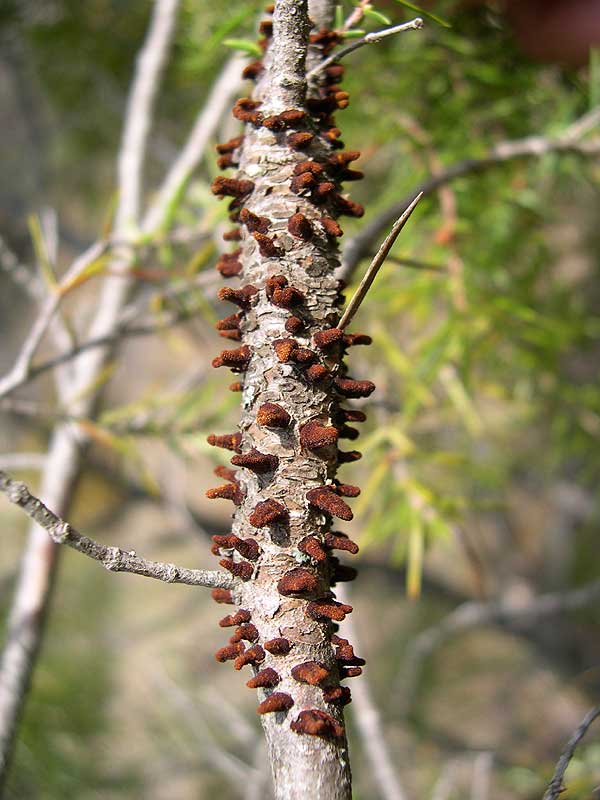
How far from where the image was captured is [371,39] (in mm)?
254

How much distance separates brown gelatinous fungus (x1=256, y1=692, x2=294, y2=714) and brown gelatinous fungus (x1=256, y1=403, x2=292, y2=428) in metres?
0.08

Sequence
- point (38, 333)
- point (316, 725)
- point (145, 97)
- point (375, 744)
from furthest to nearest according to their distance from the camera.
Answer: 1. point (145, 97)
2. point (375, 744)
3. point (38, 333)
4. point (316, 725)

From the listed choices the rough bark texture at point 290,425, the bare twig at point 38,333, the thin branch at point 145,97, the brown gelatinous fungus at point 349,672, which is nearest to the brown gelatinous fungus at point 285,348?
the rough bark texture at point 290,425

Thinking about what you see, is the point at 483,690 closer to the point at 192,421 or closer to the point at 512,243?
the point at 512,243

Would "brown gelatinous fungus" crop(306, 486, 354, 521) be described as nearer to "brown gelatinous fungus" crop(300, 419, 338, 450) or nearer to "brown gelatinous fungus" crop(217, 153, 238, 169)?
"brown gelatinous fungus" crop(300, 419, 338, 450)

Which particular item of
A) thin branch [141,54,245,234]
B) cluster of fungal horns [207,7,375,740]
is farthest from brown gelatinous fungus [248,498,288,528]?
thin branch [141,54,245,234]

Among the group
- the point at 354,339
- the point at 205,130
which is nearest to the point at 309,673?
the point at 354,339

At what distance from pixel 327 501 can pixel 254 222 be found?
0.33 ft

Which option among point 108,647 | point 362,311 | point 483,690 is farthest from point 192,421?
point 483,690

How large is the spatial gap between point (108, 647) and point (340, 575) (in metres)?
1.34

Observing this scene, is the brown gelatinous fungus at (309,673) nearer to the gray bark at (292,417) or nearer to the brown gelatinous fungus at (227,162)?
the gray bark at (292,417)

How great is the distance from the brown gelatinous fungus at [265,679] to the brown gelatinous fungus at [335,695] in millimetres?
15

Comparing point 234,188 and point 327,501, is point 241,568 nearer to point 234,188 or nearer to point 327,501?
point 327,501

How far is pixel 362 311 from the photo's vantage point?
30.9 inches
